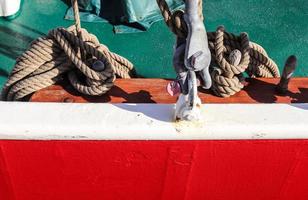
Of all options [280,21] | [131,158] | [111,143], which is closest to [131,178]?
[131,158]

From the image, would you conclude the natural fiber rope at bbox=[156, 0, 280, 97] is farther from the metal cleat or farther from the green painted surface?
the green painted surface

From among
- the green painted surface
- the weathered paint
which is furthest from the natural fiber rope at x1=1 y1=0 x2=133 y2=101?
the green painted surface

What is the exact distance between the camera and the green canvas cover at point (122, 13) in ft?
10.1

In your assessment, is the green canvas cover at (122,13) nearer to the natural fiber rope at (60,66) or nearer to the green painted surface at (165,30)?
the green painted surface at (165,30)

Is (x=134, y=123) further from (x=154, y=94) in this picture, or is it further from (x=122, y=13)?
(x=122, y=13)

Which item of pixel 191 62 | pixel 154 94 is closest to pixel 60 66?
pixel 154 94

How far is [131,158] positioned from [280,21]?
2093mm

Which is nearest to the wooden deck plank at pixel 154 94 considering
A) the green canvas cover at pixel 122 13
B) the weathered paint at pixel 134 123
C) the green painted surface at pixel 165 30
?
the weathered paint at pixel 134 123

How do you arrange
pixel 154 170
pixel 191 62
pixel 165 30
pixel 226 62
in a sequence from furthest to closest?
pixel 165 30, pixel 226 62, pixel 154 170, pixel 191 62

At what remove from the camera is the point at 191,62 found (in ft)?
4.45

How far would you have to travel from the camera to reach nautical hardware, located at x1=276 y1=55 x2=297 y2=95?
180 centimetres

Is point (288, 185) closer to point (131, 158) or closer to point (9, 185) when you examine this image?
point (131, 158)

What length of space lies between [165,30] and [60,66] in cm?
139

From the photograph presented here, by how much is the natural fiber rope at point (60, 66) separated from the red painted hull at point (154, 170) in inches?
12.9
